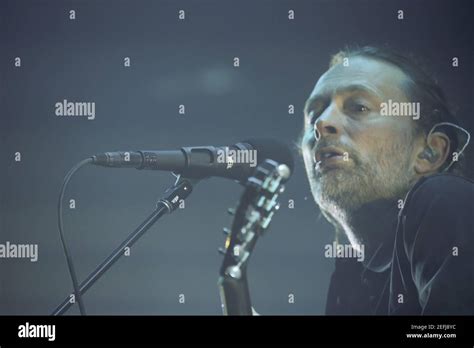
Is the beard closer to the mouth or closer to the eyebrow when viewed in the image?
the mouth

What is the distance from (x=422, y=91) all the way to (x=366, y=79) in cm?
35

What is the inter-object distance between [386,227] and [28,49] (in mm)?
2445

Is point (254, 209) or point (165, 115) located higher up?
point (165, 115)

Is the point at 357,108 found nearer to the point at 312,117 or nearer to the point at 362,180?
the point at 312,117

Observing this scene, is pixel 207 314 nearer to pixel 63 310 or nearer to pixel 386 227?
pixel 63 310

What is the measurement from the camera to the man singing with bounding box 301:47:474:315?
14.8 ft

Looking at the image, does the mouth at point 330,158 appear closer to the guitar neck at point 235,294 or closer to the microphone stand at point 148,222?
the microphone stand at point 148,222

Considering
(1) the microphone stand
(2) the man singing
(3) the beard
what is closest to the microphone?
(1) the microphone stand

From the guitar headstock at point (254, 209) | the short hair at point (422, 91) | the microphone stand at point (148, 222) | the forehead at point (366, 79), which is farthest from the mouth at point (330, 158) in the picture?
the guitar headstock at point (254, 209)

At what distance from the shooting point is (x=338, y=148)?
457cm

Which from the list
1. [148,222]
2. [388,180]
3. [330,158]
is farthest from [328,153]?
[148,222]

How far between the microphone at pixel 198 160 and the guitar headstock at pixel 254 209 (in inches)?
30.1

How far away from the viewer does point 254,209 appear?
365cm

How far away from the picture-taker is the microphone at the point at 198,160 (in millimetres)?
4500
